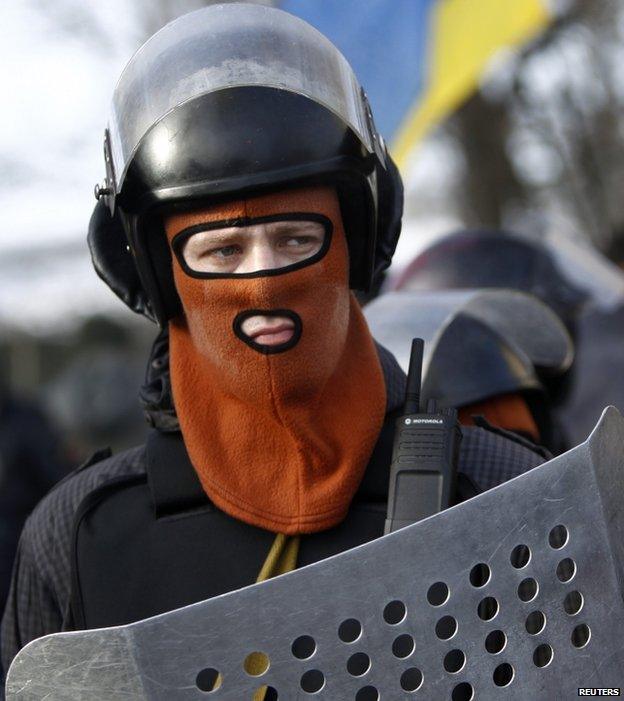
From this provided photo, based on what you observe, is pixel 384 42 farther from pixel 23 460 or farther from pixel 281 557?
pixel 281 557

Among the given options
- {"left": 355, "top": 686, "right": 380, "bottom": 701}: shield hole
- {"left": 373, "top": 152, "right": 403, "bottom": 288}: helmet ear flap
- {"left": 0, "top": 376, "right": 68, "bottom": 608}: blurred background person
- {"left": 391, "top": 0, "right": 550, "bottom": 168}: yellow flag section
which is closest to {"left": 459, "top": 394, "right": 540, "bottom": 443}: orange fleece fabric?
{"left": 373, "top": 152, "right": 403, "bottom": 288}: helmet ear flap

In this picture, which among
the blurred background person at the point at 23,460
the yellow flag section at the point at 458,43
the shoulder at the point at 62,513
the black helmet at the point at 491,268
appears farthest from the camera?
the blurred background person at the point at 23,460

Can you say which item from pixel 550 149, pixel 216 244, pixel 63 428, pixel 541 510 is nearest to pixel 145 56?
pixel 216 244

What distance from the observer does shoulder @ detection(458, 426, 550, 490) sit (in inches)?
76.6

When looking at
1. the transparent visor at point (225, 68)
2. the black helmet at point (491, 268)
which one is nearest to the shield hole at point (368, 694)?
the transparent visor at point (225, 68)

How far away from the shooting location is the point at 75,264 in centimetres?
1516

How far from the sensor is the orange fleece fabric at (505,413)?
3109 millimetres

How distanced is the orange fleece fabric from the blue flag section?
7.97 ft

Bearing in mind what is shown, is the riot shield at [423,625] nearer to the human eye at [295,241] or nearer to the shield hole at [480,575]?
the shield hole at [480,575]

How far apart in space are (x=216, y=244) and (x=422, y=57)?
13.0 ft

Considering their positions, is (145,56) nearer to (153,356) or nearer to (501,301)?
(153,356)

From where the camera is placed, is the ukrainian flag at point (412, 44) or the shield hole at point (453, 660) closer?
the shield hole at point (453, 660)

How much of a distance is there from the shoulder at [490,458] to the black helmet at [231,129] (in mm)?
325

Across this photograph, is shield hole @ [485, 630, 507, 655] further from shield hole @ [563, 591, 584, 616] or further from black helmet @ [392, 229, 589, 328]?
black helmet @ [392, 229, 589, 328]
